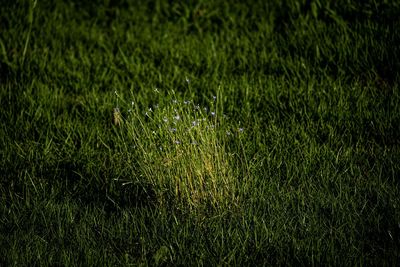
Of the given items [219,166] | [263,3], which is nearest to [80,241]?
[219,166]

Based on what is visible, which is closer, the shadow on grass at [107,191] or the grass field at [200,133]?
the grass field at [200,133]

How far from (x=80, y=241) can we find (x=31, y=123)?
1560 millimetres

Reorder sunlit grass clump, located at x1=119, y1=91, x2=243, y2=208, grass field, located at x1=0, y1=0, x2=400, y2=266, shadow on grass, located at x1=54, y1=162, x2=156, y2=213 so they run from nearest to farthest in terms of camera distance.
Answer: grass field, located at x1=0, y1=0, x2=400, y2=266, sunlit grass clump, located at x1=119, y1=91, x2=243, y2=208, shadow on grass, located at x1=54, y1=162, x2=156, y2=213

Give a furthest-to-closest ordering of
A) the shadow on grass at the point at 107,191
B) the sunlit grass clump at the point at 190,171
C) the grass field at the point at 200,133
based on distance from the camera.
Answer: the shadow on grass at the point at 107,191 → the sunlit grass clump at the point at 190,171 → the grass field at the point at 200,133

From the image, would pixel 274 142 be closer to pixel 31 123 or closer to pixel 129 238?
pixel 129 238

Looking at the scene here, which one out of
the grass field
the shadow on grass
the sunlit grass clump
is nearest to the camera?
the grass field

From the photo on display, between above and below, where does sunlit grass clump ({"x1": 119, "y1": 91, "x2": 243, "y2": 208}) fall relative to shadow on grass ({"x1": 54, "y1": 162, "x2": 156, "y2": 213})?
above

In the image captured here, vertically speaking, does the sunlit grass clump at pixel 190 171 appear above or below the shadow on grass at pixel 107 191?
above

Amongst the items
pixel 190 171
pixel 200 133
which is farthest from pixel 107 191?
pixel 200 133

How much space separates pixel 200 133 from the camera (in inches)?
133

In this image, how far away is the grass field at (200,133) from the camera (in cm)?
313

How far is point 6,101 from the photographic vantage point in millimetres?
4746

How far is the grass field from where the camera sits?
10.3 feet

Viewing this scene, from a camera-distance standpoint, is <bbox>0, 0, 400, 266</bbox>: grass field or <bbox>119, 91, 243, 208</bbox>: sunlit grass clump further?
<bbox>119, 91, 243, 208</bbox>: sunlit grass clump
